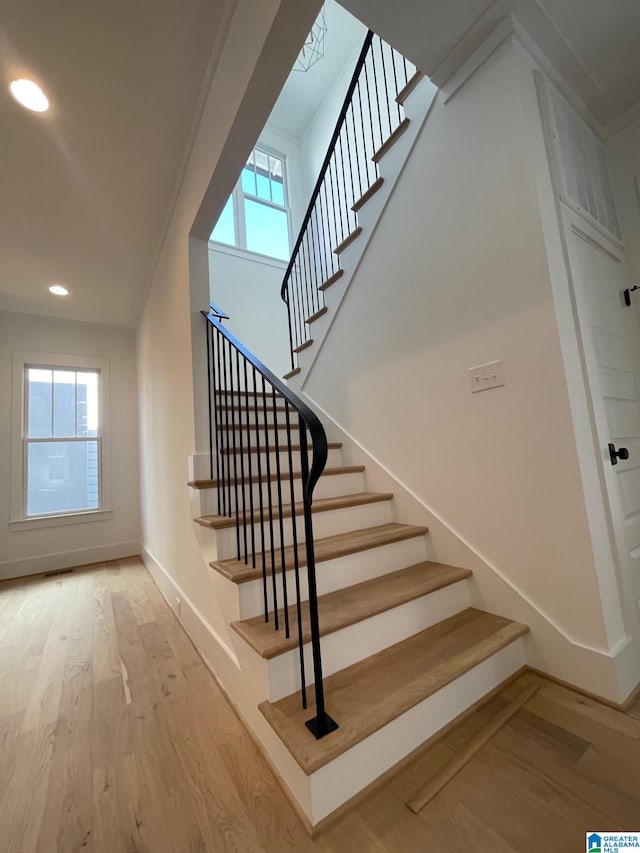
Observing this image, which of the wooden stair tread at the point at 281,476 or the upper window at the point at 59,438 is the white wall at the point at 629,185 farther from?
the upper window at the point at 59,438

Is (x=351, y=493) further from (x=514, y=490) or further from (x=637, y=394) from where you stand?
(x=637, y=394)

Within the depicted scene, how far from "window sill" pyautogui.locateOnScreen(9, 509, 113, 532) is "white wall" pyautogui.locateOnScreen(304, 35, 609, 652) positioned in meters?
3.66

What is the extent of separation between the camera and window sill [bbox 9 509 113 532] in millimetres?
3732

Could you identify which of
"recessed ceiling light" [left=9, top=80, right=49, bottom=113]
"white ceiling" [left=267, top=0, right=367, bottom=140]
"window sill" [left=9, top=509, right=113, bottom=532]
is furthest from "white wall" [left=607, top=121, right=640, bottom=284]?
"window sill" [left=9, top=509, right=113, bottom=532]

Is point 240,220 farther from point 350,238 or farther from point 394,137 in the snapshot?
point 394,137

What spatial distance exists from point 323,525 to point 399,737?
3.12ft

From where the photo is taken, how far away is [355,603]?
1467 mm

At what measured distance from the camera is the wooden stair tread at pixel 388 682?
0.99 meters

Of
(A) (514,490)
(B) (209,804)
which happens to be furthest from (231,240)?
(B) (209,804)

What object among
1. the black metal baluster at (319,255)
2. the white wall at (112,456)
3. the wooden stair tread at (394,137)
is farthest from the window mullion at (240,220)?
the wooden stair tread at (394,137)

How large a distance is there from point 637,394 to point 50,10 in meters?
3.15

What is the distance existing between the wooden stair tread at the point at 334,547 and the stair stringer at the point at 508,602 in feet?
0.35

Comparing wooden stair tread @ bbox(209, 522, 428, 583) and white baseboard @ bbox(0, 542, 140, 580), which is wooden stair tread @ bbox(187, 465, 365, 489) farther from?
white baseboard @ bbox(0, 542, 140, 580)

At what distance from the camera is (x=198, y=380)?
6.38 ft
